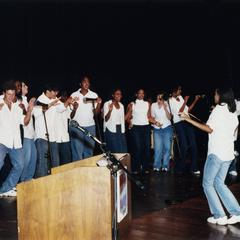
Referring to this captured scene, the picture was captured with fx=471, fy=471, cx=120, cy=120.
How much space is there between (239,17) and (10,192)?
329 inches

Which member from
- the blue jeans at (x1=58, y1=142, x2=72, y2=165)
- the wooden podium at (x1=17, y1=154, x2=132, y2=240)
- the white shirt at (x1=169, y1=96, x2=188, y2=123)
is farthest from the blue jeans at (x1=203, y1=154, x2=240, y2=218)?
the white shirt at (x1=169, y1=96, x2=188, y2=123)

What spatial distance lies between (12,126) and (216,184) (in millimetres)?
3322

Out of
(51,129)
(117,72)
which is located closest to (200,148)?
(117,72)

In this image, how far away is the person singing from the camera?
558 centimetres

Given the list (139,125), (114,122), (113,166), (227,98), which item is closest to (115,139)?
(114,122)

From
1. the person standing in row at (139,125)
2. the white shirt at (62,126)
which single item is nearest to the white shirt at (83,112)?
the white shirt at (62,126)

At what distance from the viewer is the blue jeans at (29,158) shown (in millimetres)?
7824

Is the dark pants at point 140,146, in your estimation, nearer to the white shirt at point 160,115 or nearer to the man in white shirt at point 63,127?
the white shirt at point 160,115

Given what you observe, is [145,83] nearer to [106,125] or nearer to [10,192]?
[106,125]

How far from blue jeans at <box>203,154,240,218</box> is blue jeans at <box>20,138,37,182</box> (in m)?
3.29

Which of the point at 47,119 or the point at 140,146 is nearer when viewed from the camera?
the point at 47,119

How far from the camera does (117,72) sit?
12.2m

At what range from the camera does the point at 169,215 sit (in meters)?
6.26

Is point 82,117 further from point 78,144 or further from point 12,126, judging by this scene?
point 12,126
